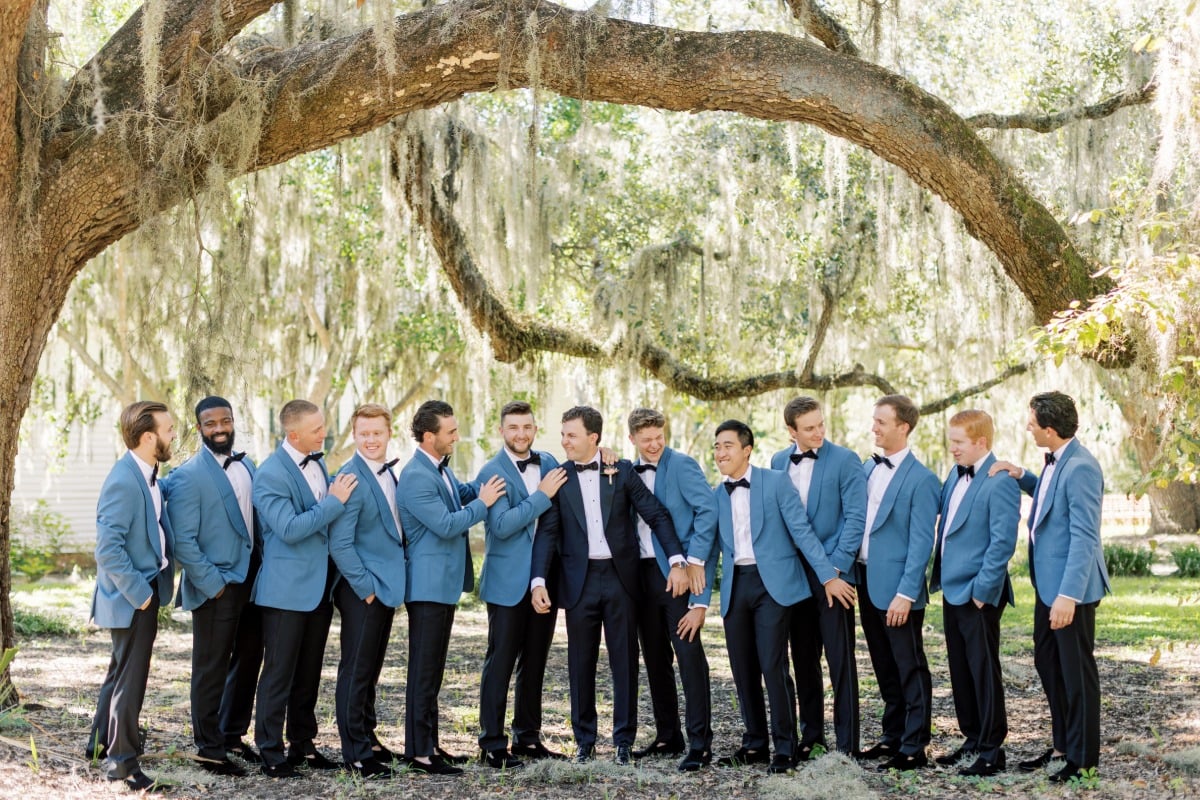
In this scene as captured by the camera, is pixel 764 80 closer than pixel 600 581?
No

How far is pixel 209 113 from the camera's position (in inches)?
245

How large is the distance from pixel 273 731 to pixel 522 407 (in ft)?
5.90

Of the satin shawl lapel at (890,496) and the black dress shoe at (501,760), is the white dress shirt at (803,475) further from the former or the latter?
the black dress shoe at (501,760)

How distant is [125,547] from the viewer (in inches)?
193

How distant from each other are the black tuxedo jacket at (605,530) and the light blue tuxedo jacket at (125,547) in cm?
170

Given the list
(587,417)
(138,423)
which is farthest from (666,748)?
(138,423)

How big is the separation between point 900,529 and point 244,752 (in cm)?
321

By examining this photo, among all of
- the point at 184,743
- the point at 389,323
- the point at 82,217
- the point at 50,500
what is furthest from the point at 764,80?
the point at 50,500

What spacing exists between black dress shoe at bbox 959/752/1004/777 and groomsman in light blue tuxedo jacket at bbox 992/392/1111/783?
170mm

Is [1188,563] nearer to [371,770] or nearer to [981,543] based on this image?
[981,543]

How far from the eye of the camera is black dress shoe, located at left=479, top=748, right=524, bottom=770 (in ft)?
17.3

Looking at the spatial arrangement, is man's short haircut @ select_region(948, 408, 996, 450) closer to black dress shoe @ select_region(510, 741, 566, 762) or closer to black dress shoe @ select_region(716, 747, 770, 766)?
black dress shoe @ select_region(716, 747, 770, 766)

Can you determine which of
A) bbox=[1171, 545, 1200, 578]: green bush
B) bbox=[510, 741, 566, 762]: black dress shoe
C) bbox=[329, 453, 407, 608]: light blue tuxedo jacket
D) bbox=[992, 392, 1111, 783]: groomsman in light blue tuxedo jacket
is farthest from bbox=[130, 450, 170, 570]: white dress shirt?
bbox=[1171, 545, 1200, 578]: green bush

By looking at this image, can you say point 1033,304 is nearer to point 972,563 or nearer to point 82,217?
point 972,563
